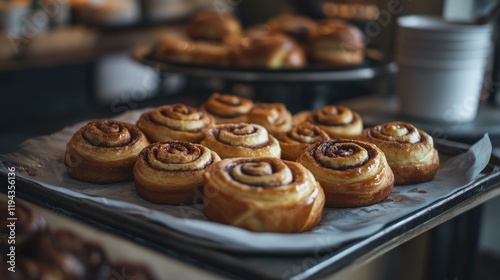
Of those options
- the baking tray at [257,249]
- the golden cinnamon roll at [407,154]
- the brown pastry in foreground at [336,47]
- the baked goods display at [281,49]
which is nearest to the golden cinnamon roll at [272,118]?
the golden cinnamon roll at [407,154]

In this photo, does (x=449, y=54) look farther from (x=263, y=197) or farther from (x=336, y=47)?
(x=263, y=197)

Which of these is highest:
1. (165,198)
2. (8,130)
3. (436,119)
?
(165,198)

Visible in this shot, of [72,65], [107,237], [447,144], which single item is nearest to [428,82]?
[447,144]

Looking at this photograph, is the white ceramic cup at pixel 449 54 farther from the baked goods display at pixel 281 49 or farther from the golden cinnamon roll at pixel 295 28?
the golden cinnamon roll at pixel 295 28

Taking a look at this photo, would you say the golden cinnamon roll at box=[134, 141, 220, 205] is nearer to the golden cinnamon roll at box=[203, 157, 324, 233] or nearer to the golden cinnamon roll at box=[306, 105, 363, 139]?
the golden cinnamon roll at box=[203, 157, 324, 233]

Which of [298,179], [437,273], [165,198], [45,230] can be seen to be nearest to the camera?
[45,230]

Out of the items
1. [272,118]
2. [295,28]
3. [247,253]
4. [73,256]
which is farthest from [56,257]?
[295,28]

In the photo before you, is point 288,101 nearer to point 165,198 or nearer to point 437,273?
point 437,273
